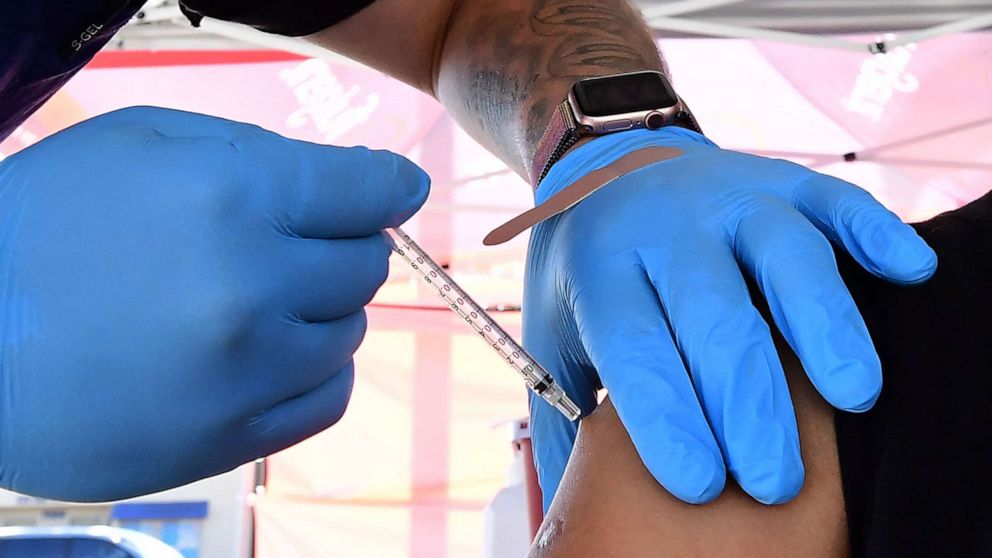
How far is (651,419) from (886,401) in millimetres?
158

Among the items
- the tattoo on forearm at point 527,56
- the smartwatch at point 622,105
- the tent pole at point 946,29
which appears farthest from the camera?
the tent pole at point 946,29

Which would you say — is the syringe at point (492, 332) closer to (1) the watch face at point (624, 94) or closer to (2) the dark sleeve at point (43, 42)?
(1) the watch face at point (624, 94)

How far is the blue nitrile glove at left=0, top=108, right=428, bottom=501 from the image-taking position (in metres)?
0.62

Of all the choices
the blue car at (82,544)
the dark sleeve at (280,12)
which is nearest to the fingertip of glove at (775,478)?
the dark sleeve at (280,12)

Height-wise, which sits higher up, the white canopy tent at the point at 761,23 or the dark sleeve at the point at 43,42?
the dark sleeve at the point at 43,42

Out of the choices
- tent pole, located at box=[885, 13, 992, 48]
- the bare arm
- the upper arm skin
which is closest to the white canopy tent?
tent pole, located at box=[885, 13, 992, 48]

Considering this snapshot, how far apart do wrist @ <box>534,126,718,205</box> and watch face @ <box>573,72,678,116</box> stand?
25 millimetres

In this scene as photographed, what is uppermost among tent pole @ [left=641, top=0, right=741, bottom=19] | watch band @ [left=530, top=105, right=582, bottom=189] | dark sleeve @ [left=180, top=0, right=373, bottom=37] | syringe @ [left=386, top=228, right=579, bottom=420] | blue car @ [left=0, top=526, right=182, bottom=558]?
dark sleeve @ [left=180, top=0, right=373, bottom=37]

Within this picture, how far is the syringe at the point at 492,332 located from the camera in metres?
0.77

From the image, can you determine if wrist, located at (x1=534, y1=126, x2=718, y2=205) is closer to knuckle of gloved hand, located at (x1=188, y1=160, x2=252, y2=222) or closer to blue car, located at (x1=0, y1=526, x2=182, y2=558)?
knuckle of gloved hand, located at (x1=188, y1=160, x2=252, y2=222)

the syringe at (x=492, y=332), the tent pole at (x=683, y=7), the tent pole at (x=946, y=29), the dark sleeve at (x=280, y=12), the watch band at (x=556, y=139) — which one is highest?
the dark sleeve at (x=280, y=12)

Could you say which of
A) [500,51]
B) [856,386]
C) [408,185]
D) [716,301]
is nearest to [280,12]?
[500,51]

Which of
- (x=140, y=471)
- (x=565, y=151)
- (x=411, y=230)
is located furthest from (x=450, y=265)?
(x=140, y=471)

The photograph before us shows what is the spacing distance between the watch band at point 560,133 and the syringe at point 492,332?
20 cm
